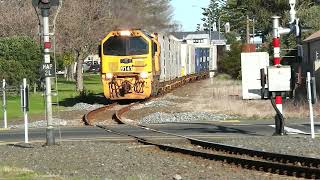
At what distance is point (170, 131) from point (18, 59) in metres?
31.0

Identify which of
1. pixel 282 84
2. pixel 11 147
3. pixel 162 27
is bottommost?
pixel 11 147

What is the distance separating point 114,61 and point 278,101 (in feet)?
45.3

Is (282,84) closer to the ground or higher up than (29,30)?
closer to the ground

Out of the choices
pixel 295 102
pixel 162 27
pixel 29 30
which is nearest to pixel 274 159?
pixel 295 102

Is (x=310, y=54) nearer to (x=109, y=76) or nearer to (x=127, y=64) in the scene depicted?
(x=127, y=64)

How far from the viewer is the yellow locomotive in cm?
3038

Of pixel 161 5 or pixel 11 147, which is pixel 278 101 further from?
pixel 161 5

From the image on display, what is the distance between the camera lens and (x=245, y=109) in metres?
27.9

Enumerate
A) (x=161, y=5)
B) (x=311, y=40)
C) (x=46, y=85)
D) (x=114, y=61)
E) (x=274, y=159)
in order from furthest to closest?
(x=311, y=40) < (x=161, y=5) < (x=114, y=61) < (x=46, y=85) < (x=274, y=159)

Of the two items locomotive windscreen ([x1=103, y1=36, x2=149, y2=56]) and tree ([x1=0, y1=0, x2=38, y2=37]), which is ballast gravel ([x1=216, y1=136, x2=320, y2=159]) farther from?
tree ([x1=0, y1=0, x2=38, y2=37])

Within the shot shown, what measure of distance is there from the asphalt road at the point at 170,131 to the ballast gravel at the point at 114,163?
7.09ft

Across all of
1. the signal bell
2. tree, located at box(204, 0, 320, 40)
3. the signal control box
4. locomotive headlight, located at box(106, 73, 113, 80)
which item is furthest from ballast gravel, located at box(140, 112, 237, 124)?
tree, located at box(204, 0, 320, 40)

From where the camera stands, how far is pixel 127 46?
30906 millimetres

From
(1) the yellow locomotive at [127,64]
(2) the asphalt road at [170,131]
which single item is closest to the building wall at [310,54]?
(1) the yellow locomotive at [127,64]
